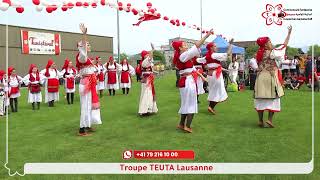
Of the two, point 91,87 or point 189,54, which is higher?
point 189,54

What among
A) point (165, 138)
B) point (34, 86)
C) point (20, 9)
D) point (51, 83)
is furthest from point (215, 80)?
point (34, 86)

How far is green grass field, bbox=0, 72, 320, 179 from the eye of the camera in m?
6.69

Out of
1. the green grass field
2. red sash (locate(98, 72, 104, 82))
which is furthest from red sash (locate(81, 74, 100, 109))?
red sash (locate(98, 72, 104, 82))

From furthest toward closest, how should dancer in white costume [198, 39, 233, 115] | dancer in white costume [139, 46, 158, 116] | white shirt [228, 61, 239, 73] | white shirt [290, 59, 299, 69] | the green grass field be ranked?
white shirt [290, 59, 299, 69], white shirt [228, 61, 239, 73], dancer in white costume [139, 46, 158, 116], dancer in white costume [198, 39, 233, 115], the green grass field

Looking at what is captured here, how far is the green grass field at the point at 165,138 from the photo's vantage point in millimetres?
6691

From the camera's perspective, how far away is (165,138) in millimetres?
8109

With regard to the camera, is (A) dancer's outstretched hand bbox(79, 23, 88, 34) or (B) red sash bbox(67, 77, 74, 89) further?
(B) red sash bbox(67, 77, 74, 89)

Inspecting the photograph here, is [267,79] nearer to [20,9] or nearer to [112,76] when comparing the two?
[20,9]

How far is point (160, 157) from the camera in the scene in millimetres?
6785

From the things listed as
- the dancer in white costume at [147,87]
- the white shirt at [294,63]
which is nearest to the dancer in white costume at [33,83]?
the dancer in white costume at [147,87]

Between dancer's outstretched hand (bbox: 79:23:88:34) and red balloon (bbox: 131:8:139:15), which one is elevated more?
red balloon (bbox: 131:8:139:15)

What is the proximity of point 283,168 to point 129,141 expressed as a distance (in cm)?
325

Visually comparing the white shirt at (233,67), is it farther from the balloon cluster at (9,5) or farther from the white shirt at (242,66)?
the balloon cluster at (9,5)

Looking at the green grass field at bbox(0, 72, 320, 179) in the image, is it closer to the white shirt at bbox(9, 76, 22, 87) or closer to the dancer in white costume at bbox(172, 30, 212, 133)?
the dancer in white costume at bbox(172, 30, 212, 133)
